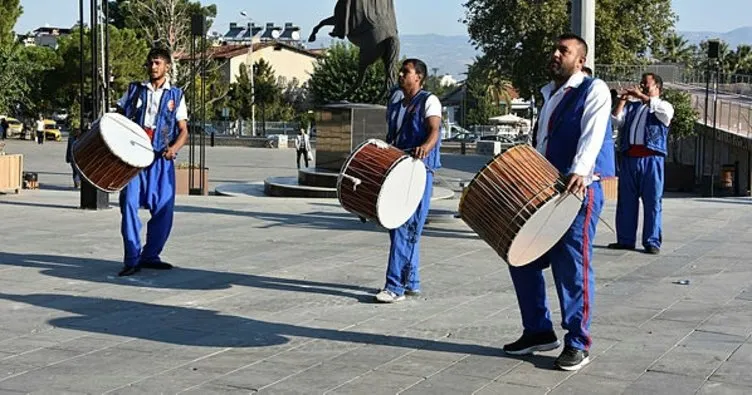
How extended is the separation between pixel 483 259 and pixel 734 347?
390cm

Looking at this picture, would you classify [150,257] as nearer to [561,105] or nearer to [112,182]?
[112,182]

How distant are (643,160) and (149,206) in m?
4.86

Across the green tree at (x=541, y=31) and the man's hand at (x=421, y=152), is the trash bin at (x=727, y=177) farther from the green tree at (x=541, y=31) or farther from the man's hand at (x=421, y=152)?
the man's hand at (x=421, y=152)

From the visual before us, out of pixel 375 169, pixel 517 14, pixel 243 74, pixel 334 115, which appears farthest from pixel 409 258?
pixel 243 74

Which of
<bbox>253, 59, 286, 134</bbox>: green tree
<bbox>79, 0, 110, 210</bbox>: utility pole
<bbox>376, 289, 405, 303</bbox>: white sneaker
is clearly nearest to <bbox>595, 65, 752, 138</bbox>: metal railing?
<bbox>79, 0, 110, 210</bbox>: utility pole

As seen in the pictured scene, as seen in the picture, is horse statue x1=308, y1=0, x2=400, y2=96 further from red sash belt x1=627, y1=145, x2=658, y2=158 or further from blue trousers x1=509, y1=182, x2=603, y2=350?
blue trousers x1=509, y1=182, x2=603, y2=350

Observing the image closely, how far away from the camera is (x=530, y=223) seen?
5.96 m

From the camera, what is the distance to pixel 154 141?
9445mm

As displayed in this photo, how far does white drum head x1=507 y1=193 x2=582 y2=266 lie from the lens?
5977mm

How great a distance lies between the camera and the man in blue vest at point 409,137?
8.23 m

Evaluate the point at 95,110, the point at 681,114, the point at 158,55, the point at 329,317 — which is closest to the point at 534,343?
the point at 329,317

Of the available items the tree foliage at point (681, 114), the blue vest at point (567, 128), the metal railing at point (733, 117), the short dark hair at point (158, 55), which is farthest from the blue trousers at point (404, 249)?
the tree foliage at point (681, 114)

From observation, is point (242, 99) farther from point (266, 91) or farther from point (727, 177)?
point (727, 177)

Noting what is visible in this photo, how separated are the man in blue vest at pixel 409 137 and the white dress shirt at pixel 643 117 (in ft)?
11.1
